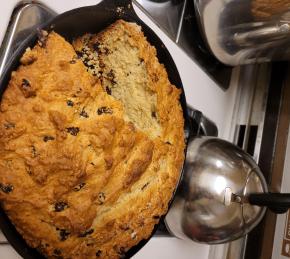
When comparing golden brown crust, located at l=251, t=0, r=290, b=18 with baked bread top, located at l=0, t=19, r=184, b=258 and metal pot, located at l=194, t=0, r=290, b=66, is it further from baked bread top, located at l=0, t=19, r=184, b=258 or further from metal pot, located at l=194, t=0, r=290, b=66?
baked bread top, located at l=0, t=19, r=184, b=258

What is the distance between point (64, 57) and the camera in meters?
0.62

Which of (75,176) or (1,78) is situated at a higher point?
(1,78)

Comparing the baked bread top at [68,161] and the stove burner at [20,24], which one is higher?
the stove burner at [20,24]

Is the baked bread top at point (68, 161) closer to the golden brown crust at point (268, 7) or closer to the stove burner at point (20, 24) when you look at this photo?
the stove burner at point (20, 24)

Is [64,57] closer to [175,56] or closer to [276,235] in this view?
[175,56]

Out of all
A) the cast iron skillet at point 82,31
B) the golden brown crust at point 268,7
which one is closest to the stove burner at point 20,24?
the cast iron skillet at point 82,31

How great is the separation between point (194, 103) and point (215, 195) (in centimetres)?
35

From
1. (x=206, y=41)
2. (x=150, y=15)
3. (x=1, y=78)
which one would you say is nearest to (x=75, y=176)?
(x=1, y=78)

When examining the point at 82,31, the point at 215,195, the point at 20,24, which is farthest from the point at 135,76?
the point at 215,195

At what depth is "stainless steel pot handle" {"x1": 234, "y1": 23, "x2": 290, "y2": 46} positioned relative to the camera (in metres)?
0.99

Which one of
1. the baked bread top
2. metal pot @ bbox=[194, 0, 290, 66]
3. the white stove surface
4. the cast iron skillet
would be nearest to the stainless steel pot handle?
metal pot @ bbox=[194, 0, 290, 66]

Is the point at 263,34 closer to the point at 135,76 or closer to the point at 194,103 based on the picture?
the point at 194,103

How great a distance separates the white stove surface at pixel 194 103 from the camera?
3.22ft

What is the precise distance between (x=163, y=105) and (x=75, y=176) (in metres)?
0.30
